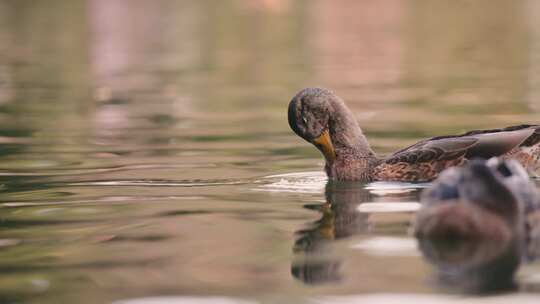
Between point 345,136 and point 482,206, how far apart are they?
13.4 ft

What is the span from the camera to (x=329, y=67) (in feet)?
96.2

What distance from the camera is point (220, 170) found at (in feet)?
41.6

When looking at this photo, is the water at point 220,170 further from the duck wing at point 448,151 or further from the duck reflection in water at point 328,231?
the duck wing at point 448,151

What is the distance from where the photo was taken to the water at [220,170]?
7.54 metres

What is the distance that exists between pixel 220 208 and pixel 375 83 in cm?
1474

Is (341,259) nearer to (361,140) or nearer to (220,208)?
(220,208)

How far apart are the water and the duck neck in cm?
38

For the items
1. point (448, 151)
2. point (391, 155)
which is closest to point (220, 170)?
point (391, 155)

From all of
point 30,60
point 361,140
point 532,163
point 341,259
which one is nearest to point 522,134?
point 532,163

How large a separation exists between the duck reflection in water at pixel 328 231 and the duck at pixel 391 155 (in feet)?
0.73

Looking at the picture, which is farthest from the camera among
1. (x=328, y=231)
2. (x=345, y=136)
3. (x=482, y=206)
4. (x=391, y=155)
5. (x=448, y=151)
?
(x=345, y=136)

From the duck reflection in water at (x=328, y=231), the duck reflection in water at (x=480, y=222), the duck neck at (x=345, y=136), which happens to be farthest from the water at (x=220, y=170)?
the duck neck at (x=345, y=136)

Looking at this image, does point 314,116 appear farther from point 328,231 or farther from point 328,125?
point 328,231

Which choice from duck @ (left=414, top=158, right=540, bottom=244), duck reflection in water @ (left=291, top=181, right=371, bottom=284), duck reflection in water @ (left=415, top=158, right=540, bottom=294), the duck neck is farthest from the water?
the duck neck
